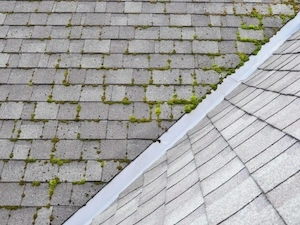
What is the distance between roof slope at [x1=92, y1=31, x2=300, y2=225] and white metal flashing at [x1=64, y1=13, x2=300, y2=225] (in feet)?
0.54

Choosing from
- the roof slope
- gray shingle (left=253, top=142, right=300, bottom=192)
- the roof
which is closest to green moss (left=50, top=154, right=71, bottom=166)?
the roof

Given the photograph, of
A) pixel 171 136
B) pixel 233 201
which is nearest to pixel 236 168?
pixel 233 201

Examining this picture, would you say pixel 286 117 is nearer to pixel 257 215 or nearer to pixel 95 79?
pixel 257 215

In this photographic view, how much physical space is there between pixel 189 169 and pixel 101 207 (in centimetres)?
168

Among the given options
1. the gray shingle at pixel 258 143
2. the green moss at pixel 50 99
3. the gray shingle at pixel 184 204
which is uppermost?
the gray shingle at pixel 258 143

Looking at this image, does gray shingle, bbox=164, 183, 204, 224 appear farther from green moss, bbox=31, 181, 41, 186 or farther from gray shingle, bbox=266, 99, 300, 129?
green moss, bbox=31, 181, 41, 186

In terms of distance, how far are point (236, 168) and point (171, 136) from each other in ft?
7.91

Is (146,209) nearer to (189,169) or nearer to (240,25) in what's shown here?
(189,169)

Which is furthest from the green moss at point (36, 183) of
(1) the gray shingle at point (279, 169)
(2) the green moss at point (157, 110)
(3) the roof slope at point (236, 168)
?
(1) the gray shingle at point (279, 169)

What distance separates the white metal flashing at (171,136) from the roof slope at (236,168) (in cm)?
16

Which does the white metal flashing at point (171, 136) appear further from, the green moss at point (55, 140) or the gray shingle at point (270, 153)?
the gray shingle at point (270, 153)

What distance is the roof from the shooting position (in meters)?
5.26

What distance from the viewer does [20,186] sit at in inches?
204

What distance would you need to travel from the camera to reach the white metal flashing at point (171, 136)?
5.03m
